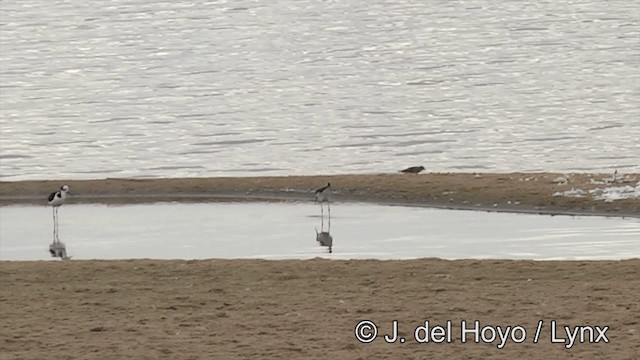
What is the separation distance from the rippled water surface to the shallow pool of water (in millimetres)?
14813

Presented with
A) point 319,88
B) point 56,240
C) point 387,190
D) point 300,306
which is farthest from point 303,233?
point 319,88

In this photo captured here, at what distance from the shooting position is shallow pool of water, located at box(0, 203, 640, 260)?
23.7 metres

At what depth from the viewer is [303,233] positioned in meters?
26.1

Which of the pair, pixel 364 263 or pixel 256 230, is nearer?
pixel 364 263

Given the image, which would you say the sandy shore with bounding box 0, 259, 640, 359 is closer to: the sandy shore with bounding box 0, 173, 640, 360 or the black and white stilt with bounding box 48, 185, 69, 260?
the sandy shore with bounding box 0, 173, 640, 360

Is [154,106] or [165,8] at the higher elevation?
[165,8]

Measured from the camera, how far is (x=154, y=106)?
2940 inches

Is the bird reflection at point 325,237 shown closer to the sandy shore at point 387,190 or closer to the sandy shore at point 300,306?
the sandy shore at point 300,306

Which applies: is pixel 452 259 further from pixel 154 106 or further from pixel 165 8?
pixel 165 8

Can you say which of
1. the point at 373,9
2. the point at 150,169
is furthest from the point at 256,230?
the point at 373,9

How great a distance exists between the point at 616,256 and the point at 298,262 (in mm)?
4498

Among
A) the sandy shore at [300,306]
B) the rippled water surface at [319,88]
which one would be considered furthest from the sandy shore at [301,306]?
the rippled water surface at [319,88]

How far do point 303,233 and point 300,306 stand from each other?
7.74m

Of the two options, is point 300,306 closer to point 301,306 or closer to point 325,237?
point 301,306
